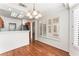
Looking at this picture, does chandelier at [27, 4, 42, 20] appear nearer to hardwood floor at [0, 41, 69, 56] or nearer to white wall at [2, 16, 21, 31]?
white wall at [2, 16, 21, 31]

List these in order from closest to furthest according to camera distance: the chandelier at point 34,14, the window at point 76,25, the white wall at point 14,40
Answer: the window at point 76,25
the chandelier at point 34,14
the white wall at point 14,40

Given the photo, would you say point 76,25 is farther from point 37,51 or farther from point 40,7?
point 37,51

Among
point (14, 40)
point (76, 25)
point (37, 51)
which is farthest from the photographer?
point (14, 40)

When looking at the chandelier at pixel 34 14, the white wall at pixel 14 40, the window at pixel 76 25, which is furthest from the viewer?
the white wall at pixel 14 40

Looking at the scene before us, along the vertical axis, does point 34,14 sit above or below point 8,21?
above

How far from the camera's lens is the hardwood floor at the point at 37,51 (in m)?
1.26

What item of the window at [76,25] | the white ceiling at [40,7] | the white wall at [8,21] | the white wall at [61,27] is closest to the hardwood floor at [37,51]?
the white wall at [61,27]

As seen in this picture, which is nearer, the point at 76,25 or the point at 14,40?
the point at 76,25

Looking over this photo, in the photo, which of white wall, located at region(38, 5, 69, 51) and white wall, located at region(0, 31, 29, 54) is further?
white wall, located at region(0, 31, 29, 54)

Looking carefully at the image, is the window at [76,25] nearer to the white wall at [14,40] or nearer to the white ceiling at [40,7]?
the white ceiling at [40,7]

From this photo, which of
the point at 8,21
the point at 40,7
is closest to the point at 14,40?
the point at 8,21

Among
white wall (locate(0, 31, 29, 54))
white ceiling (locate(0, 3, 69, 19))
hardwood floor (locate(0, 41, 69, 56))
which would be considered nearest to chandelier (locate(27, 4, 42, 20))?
white ceiling (locate(0, 3, 69, 19))

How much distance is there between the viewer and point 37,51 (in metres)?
1.32

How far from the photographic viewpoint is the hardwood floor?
1.26 metres
